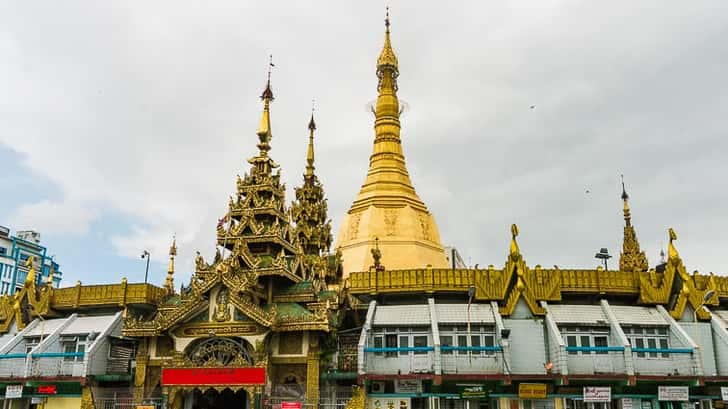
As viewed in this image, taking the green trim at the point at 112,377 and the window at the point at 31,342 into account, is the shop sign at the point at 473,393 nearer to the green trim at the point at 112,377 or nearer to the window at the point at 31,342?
the green trim at the point at 112,377

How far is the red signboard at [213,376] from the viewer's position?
26703mm

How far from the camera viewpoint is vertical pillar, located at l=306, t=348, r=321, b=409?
27.0 m

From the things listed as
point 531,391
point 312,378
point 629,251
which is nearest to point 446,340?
point 531,391

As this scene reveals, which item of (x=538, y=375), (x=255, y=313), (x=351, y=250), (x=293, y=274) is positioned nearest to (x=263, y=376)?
(x=255, y=313)

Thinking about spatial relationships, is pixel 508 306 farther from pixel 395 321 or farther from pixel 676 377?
pixel 676 377

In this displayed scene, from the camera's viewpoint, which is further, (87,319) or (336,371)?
(87,319)

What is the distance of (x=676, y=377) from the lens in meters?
27.2

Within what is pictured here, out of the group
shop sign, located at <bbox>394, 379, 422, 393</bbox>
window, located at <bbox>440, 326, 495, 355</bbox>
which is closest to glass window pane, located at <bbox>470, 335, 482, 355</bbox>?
window, located at <bbox>440, 326, 495, 355</bbox>

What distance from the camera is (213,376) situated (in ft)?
89.0

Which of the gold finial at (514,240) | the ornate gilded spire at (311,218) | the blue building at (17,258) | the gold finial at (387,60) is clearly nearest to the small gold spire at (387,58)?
the gold finial at (387,60)

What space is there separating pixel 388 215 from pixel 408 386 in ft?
66.6

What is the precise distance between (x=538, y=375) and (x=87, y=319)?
76.6 ft

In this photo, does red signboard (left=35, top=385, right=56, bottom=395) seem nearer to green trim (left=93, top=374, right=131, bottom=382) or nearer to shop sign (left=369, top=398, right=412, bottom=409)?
green trim (left=93, top=374, right=131, bottom=382)

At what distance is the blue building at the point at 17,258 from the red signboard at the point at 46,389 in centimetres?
4029
